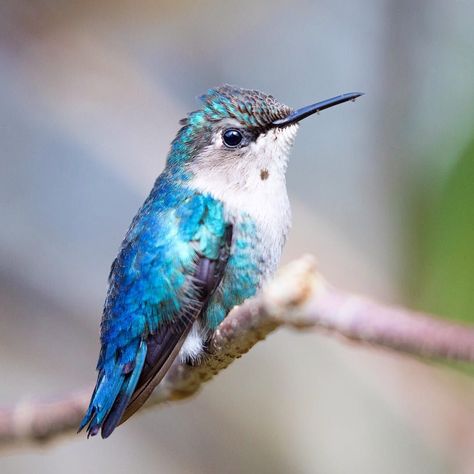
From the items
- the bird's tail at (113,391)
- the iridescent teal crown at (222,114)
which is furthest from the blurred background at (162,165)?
the bird's tail at (113,391)

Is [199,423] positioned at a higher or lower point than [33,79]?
lower

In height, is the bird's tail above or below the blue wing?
below

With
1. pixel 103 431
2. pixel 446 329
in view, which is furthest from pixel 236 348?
pixel 446 329

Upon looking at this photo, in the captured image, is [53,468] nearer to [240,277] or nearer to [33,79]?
[33,79]

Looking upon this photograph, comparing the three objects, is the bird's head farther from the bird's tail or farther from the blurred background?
the blurred background

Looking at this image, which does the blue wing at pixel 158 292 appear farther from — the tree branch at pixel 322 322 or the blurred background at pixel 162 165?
the blurred background at pixel 162 165

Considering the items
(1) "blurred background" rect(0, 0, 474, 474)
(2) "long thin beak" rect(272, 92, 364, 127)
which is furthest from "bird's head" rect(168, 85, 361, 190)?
(1) "blurred background" rect(0, 0, 474, 474)

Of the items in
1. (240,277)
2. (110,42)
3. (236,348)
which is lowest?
(236,348)

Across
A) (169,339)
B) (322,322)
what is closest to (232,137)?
(169,339)
